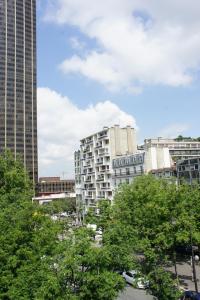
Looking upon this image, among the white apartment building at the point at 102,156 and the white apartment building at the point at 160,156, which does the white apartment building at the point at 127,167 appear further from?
the white apartment building at the point at 102,156

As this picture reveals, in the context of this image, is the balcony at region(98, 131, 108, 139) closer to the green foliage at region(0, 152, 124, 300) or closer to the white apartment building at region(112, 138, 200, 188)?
the white apartment building at region(112, 138, 200, 188)

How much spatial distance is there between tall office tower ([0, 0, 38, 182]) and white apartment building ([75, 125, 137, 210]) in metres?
73.8

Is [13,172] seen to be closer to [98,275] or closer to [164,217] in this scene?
[164,217]

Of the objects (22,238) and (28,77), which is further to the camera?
(28,77)

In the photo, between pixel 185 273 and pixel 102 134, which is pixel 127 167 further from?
pixel 185 273

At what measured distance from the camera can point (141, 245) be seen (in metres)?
31.0

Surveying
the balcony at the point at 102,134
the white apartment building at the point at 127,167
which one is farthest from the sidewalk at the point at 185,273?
the balcony at the point at 102,134

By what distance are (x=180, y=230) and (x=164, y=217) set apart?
6.01 feet

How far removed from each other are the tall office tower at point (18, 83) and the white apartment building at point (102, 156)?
2904 inches

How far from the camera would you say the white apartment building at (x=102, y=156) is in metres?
103

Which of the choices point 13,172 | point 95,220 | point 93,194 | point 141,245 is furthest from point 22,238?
point 93,194

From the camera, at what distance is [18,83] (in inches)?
7387

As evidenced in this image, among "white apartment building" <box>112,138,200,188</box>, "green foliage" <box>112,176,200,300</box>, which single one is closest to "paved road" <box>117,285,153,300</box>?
"green foliage" <box>112,176,200,300</box>

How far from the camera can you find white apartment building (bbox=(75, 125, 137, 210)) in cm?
10306
